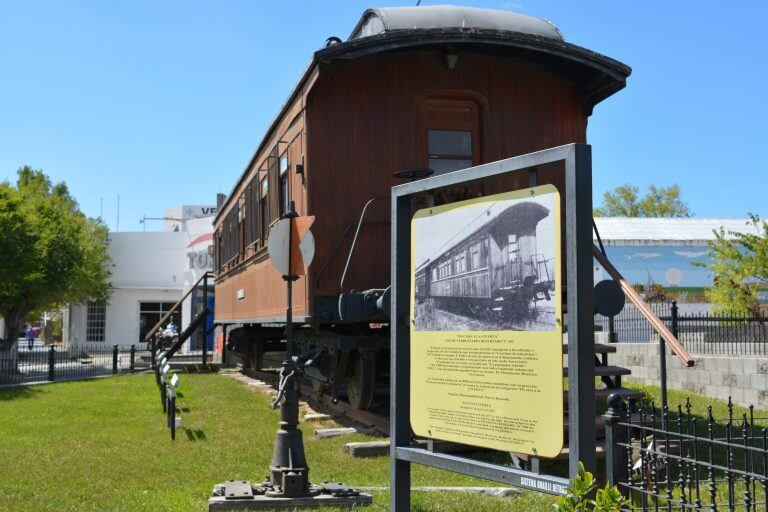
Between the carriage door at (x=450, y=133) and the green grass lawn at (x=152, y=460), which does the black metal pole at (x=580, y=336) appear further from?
the carriage door at (x=450, y=133)

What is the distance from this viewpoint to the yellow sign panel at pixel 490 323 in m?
4.02

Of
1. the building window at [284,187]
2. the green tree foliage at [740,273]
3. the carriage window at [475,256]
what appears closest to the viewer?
the carriage window at [475,256]

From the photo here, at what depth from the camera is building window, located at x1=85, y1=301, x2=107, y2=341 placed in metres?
43.0

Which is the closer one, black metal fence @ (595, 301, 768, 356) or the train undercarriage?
the train undercarriage

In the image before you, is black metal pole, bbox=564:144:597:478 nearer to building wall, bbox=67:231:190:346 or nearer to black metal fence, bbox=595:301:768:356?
black metal fence, bbox=595:301:768:356

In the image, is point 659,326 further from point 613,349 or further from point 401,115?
point 401,115

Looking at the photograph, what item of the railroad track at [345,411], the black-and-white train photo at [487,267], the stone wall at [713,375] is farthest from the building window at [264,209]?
the black-and-white train photo at [487,267]

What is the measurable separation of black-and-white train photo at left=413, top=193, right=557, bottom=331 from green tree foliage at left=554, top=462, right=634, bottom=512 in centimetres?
72

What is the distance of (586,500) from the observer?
3.70m

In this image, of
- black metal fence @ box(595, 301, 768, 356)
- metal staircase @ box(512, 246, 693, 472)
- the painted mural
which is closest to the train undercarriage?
metal staircase @ box(512, 246, 693, 472)

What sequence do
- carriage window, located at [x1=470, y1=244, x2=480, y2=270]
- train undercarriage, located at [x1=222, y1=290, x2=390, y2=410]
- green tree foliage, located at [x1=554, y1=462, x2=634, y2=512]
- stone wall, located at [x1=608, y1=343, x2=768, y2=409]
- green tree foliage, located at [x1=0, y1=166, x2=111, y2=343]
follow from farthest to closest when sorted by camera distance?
green tree foliage, located at [x1=0, y1=166, x2=111, y2=343] < stone wall, located at [x1=608, y1=343, x2=768, y2=409] < train undercarriage, located at [x1=222, y1=290, x2=390, y2=410] < carriage window, located at [x1=470, y1=244, x2=480, y2=270] < green tree foliage, located at [x1=554, y1=462, x2=634, y2=512]

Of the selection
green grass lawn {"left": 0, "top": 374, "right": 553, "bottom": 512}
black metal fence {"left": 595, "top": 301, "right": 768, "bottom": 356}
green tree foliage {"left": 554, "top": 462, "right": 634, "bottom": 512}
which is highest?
black metal fence {"left": 595, "top": 301, "right": 768, "bottom": 356}

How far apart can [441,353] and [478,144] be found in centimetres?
542

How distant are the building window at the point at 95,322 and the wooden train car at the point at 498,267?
135 feet
